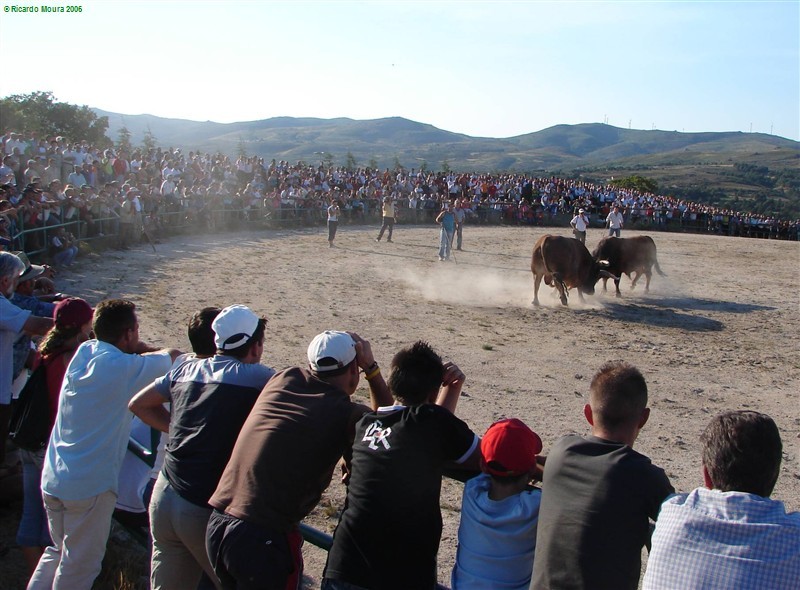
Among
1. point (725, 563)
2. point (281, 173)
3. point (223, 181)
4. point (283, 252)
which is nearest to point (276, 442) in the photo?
point (725, 563)

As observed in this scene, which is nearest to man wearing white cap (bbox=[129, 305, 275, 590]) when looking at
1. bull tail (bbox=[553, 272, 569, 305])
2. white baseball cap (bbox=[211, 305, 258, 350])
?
white baseball cap (bbox=[211, 305, 258, 350])

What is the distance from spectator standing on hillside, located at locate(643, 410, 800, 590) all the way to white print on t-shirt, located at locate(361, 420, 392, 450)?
107 centimetres

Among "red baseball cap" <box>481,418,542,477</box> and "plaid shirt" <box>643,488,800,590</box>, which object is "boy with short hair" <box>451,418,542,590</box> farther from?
"plaid shirt" <box>643,488,800,590</box>

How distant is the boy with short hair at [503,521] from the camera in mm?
2785

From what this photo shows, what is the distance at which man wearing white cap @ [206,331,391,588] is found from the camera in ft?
9.75

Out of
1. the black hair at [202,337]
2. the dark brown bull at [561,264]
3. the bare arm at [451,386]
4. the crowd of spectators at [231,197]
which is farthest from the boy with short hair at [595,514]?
the dark brown bull at [561,264]

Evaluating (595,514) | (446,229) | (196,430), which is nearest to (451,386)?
(595,514)

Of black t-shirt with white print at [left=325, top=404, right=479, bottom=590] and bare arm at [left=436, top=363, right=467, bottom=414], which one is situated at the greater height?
bare arm at [left=436, top=363, right=467, bottom=414]

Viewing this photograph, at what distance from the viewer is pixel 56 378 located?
419 centimetres

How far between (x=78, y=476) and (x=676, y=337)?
A: 1081cm

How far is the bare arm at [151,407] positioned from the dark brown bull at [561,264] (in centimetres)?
1203

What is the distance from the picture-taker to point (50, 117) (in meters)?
45.1

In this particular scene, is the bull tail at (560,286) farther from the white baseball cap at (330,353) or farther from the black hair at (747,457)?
the black hair at (747,457)

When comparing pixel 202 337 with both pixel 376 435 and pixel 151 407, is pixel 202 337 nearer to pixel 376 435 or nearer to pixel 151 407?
pixel 151 407
